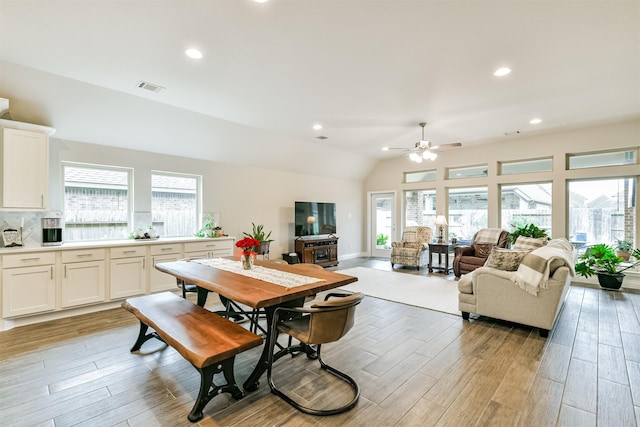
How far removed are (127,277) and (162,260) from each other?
0.51 meters

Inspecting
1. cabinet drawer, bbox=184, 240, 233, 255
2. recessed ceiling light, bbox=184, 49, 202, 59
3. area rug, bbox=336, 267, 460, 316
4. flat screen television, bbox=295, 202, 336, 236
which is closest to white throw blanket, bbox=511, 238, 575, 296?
area rug, bbox=336, 267, 460, 316

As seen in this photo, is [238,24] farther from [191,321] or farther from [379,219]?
[379,219]

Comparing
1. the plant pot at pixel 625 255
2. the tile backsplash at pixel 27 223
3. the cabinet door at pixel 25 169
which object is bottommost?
the plant pot at pixel 625 255

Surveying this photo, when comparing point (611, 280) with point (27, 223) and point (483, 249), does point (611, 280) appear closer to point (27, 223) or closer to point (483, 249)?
point (483, 249)

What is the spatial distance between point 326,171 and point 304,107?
141 inches

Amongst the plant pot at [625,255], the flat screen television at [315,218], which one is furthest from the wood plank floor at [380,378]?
the flat screen television at [315,218]

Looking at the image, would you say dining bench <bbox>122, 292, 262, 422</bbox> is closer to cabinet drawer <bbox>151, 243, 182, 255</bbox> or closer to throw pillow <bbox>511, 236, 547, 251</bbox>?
cabinet drawer <bbox>151, 243, 182, 255</bbox>

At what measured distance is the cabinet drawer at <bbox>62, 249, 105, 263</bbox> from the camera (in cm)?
364

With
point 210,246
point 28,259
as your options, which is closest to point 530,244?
point 210,246

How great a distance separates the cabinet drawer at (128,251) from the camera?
4031 mm

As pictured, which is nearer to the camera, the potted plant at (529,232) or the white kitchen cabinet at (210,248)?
the white kitchen cabinet at (210,248)

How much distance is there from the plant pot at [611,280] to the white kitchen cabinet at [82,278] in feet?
26.7

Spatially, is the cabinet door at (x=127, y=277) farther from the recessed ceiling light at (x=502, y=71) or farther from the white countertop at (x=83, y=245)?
the recessed ceiling light at (x=502, y=71)

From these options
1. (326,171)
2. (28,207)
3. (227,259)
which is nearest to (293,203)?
(326,171)
